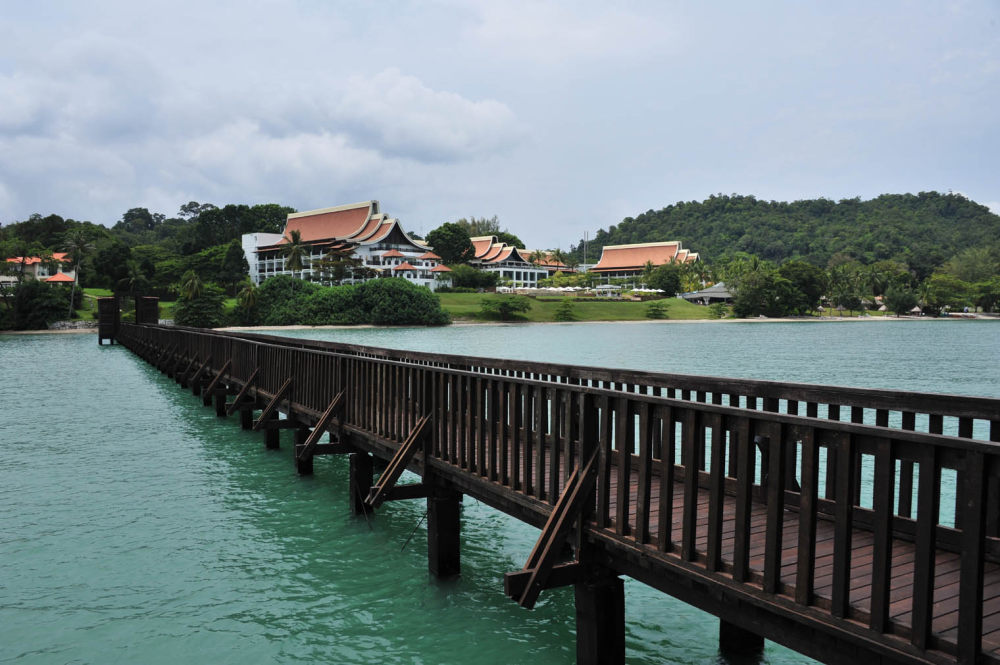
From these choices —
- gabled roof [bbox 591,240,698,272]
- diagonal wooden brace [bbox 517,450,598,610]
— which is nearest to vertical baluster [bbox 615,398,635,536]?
diagonal wooden brace [bbox 517,450,598,610]

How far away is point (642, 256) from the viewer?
500ft

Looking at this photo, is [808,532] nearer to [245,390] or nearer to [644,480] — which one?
[644,480]

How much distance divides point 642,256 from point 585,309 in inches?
2069

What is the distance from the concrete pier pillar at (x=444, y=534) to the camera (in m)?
6.50

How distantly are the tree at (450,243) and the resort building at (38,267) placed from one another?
56.2 metres

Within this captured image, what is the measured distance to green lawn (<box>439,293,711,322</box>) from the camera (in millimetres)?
97250

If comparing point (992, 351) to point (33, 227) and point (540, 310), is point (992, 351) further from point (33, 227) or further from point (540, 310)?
point (33, 227)

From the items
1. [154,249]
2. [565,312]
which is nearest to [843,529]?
[565,312]

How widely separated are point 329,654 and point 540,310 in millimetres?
97092

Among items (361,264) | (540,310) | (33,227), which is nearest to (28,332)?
(361,264)

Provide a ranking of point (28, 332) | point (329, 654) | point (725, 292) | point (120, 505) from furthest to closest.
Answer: point (725, 292), point (28, 332), point (120, 505), point (329, 654)

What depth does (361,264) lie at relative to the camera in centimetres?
9794

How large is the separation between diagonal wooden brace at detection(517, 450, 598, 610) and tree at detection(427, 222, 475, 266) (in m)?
123

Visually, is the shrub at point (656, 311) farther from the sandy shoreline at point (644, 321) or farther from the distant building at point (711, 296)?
the distant building at point (711, 296)
